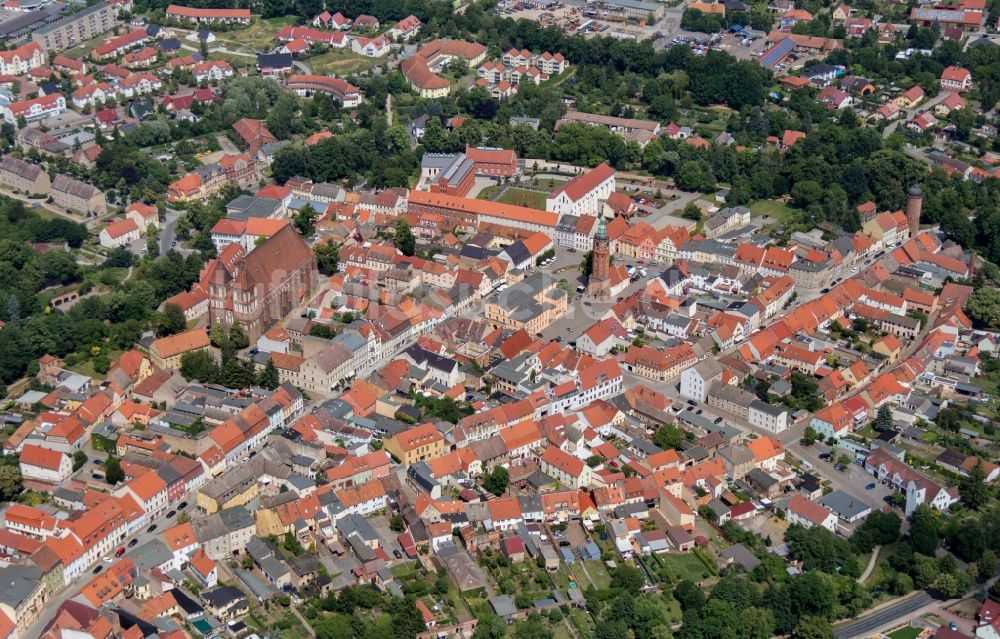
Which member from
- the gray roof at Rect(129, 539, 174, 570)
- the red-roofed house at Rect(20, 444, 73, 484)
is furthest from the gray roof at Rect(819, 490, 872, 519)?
the red-roofed house at Rect(20, 444, 73, 484)

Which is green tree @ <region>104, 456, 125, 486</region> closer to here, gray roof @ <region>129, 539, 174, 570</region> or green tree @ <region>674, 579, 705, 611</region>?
gray roof @ <region>129, 539, 174, 570</region>

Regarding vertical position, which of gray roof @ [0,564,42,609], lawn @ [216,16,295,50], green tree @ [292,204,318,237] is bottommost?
lawn @ [216,16,295,50]

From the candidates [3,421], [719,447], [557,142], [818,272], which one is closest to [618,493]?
[719,447]

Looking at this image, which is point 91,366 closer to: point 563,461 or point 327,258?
point 327,258

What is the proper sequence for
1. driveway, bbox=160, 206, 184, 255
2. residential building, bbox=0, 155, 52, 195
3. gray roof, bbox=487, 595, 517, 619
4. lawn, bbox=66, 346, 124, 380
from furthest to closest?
residential building, bbox=0, 155, 52, 195 → driveway, bbox=160, 206, 184, 255 → lawn, bbox=66, 346, 124, 380 → gray roof, bbox=487, 595, 517, 619

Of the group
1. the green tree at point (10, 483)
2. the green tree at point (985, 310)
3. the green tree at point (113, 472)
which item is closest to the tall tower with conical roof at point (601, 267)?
the green tree at point (985, 310)

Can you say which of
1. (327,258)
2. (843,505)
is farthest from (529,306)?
(843,505)

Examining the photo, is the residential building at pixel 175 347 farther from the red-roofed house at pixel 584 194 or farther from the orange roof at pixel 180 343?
the red-roofed house at pixel 584 194

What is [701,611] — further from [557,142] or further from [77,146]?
[77,146]
